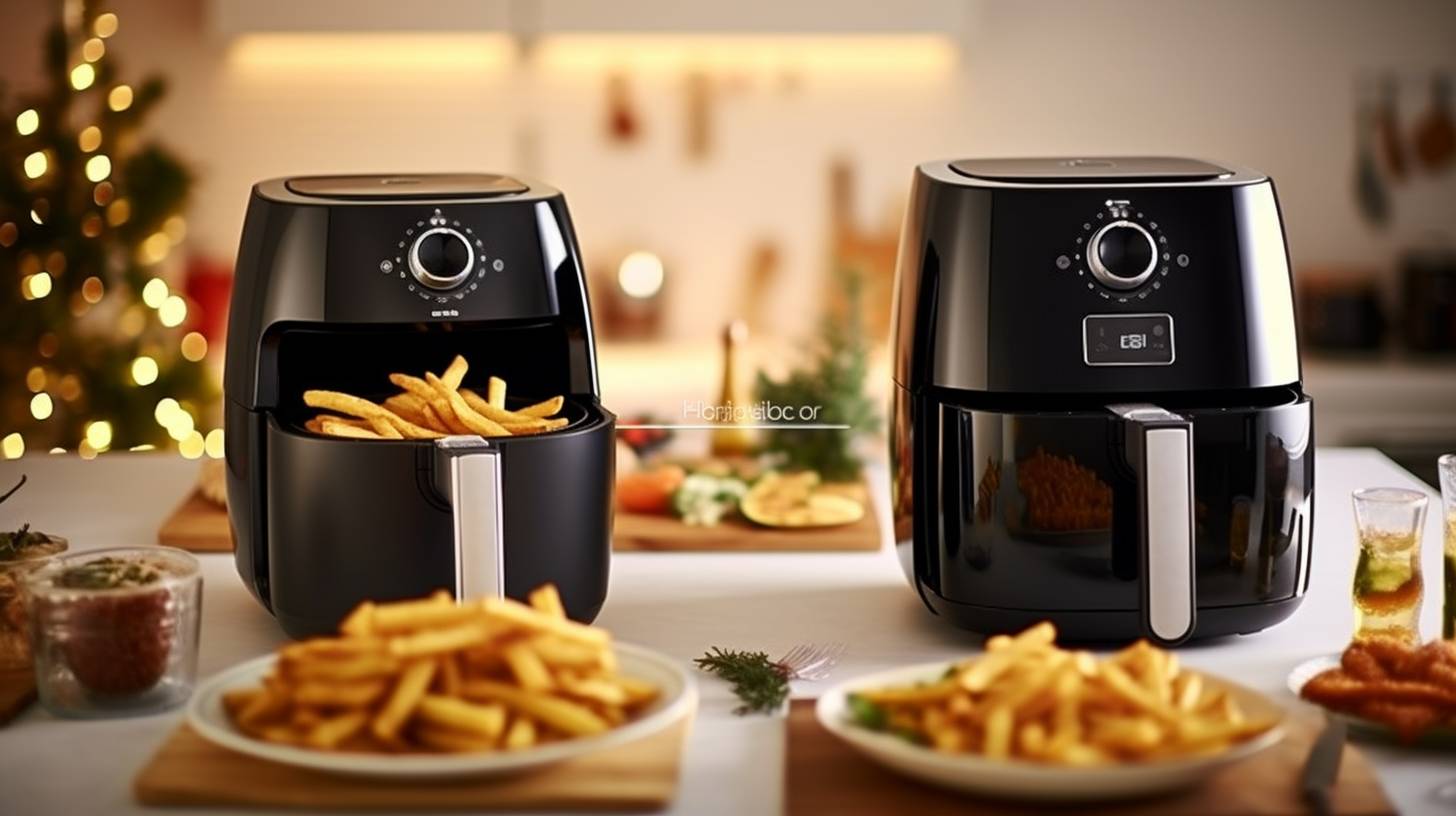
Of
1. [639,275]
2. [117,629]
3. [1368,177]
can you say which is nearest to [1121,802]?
[117,629]

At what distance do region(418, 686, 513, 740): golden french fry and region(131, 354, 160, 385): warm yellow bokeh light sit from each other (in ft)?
8.50

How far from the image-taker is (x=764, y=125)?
13.8 feet

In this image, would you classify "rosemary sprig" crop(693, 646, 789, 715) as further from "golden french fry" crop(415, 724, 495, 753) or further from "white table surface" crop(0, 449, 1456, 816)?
"golden french fry" crop(415, 724, 495, 753)

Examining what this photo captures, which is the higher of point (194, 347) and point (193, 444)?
point (194, 347)

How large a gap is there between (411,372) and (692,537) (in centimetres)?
37

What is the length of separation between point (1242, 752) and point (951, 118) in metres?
3.21

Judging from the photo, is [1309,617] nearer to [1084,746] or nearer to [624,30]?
[1084,746]

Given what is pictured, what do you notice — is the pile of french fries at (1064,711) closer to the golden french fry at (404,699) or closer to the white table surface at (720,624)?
the white table surface at (720,624)

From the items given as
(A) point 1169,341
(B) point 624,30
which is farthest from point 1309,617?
(B) point 624,30

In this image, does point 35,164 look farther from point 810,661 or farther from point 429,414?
point 810,661

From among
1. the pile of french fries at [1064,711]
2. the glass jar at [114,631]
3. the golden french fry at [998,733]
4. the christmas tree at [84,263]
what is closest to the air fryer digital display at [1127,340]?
the pile of french fries at [1064,711]

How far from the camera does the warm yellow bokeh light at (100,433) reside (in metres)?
3.51

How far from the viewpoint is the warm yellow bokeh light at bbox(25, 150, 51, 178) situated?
11.2 ft

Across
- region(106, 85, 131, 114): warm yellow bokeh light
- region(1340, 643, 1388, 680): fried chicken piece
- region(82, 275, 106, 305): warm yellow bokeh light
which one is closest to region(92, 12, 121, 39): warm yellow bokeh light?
region(106, 85, 131, 114): warm yellow bokeh light
